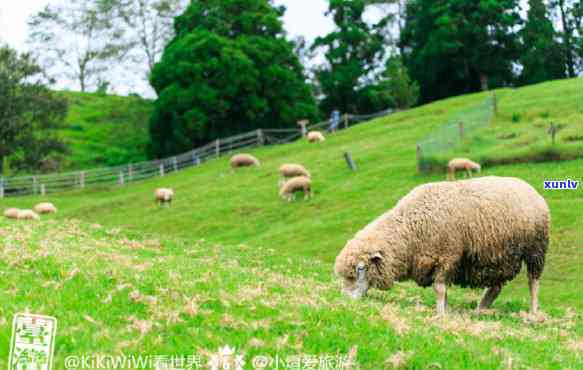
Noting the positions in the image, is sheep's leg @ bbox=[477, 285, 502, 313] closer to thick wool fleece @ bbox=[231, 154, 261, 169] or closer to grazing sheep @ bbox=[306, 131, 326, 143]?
thick wool fleece @ bbox=[231, 154, 261, 169]

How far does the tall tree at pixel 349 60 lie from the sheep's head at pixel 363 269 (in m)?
59.0

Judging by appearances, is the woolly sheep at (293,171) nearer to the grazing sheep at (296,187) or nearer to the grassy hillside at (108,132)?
the grazing sheep at (296,187)

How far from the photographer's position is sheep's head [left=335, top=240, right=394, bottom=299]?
1312 centimetres

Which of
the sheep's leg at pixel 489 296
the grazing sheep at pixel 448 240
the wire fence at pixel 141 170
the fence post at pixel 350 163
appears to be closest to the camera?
the grazing sheep at pixel 448 240

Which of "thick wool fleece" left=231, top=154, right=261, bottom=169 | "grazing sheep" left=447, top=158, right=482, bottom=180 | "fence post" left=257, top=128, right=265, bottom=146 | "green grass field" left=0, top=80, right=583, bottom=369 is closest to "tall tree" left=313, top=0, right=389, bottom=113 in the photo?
"fence post" left=257, top=128, right=265, bottom=146

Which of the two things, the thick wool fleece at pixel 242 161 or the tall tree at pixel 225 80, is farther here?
the tall tree at pixel 225 80

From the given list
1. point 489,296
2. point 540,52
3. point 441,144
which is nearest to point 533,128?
point 441,144

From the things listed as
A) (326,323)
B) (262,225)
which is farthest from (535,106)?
(326,323)

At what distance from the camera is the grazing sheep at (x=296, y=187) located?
117ft

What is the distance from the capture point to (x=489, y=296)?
14.6 meters

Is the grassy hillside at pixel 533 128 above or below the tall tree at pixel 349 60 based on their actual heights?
below

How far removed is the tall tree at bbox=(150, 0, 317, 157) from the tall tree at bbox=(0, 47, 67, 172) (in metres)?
8.52

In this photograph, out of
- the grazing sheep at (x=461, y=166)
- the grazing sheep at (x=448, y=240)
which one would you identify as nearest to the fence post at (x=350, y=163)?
the grazing sheep at (x=461, y=166)

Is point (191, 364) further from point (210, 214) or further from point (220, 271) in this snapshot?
point (210, 214)
